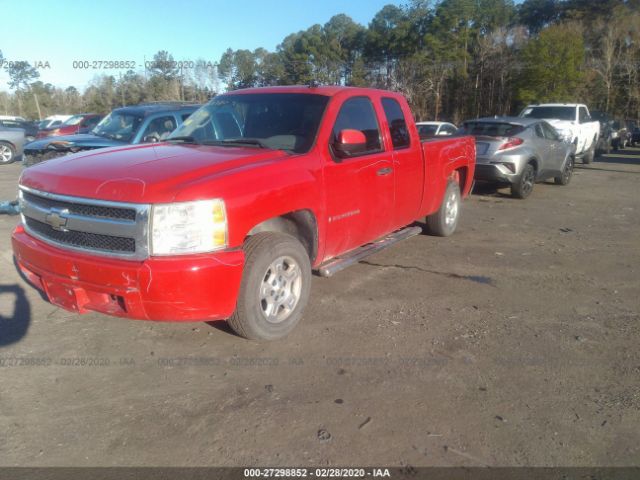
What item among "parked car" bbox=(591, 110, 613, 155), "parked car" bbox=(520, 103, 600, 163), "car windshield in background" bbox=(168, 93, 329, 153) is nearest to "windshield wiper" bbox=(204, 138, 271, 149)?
"car windshield in background" bbox=(168, 93, 329, 153)

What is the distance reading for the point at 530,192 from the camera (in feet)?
34.8

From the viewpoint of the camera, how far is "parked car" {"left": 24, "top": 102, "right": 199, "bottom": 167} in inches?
352

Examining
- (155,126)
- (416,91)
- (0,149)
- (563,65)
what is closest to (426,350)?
(155,126)

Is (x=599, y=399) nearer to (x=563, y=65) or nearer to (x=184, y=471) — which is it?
(x=184, y=471)

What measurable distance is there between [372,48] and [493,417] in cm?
4675

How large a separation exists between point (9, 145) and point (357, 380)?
706 inches

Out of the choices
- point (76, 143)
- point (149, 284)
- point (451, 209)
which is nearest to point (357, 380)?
point (149, 284)

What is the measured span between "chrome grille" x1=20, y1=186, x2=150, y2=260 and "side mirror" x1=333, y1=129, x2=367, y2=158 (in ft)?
5.83

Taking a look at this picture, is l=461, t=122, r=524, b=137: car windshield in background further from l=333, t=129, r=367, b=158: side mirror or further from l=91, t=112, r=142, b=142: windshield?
l=333, t=129, r=367, b=158: side mirror

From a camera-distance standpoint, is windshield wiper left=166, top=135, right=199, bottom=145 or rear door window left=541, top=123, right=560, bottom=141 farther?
rear door window left=541, top=123, right=560, bottom=141

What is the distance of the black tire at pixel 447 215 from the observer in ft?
22.4

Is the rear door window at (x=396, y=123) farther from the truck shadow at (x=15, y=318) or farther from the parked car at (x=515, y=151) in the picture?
the parked car at (x=515, y=151)

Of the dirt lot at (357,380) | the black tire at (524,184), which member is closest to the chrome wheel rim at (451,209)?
the dirt lot at (357,380)

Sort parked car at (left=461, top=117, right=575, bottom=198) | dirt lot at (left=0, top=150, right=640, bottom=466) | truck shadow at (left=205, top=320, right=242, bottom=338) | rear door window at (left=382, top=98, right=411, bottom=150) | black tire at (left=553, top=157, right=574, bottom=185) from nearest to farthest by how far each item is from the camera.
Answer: dirt lot at (left=0, top=150, right=640, bottom=466) → truck shadow at (left=205, top=320, right=242, bottom=338) → rear door window at (left=382, top=98, right=411, bottom=150) → parked car at (left=461, top=117, right=575, bottom=198) → black tire at (left=553, top=157, right=574, bottom=185)
